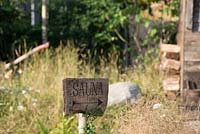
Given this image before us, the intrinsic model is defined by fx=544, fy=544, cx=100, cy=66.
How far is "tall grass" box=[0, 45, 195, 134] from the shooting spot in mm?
4539

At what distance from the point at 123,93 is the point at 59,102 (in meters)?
0.79

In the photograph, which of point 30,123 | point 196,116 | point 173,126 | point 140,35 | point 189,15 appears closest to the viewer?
point 173,126

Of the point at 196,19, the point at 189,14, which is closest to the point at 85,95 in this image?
the point at 189,14

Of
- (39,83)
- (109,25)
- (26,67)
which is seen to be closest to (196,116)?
(39,83)

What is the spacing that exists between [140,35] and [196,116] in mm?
6555

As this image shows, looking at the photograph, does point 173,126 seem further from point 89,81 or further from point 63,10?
point 63,10

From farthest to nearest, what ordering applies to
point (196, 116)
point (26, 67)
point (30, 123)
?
1. point (26, 67)
2. point (30, 123)
3. point (196, 116)

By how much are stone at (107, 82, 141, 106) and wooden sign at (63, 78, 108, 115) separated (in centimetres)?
169

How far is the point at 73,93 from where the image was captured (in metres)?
4.48

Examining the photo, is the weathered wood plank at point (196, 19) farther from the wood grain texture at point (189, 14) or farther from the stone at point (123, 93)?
the stone at point (123, 93)

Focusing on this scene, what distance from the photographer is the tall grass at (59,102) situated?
4.54 m

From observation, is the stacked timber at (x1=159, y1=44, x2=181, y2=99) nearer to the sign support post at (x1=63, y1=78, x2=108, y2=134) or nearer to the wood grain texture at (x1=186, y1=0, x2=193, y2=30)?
the wood grain texture at (x1=186, y1=0, x2=193, y2=30)

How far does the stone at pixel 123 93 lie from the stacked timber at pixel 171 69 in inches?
26.4

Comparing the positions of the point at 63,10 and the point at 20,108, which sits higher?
the point at 63,10
